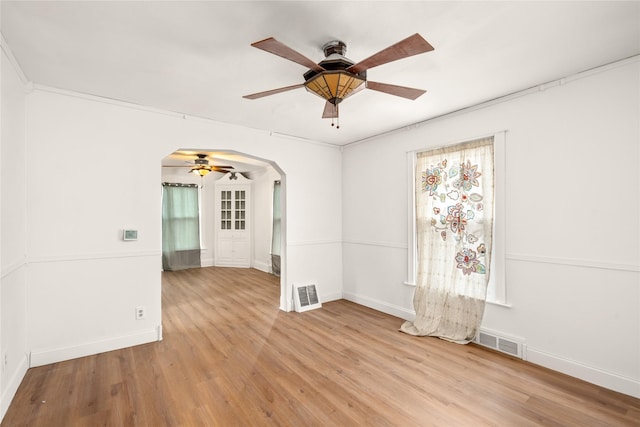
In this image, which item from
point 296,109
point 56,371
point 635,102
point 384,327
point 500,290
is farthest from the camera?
point 384,327

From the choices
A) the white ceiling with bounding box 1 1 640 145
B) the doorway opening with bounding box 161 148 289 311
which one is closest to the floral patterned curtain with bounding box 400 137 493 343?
the white ceiling with bounding box 1 1 640 145

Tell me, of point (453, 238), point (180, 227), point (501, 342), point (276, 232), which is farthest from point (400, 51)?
point (180, 227)

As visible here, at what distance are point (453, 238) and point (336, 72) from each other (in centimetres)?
246

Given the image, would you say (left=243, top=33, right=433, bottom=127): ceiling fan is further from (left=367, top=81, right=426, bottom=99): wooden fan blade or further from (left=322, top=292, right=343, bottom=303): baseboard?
(left=322, top=292, right=343, bottom=303): baseboard

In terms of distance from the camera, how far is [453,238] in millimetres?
3539

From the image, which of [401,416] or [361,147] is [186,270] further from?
[401,416]

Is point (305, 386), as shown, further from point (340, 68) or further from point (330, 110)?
point (340, 68)

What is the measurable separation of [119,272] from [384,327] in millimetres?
3125

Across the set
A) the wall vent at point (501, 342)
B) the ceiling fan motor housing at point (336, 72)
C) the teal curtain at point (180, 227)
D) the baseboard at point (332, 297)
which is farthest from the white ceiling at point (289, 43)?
the teal curtain at point (180, 227)

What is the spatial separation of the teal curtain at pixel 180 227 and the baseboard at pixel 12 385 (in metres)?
5.00

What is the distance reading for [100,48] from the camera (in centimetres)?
221

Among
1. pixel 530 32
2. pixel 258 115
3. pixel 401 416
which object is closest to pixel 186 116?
pixel 258 115

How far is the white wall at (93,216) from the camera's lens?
9.32 feet

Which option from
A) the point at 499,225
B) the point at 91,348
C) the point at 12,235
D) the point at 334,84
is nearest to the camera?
the point at 334,84
